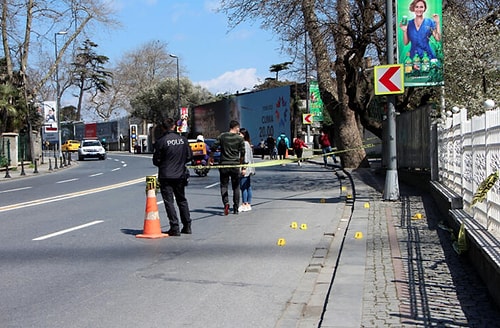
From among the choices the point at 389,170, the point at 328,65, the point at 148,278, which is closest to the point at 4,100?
the point at 328,65

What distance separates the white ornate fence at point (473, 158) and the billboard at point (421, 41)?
330 centimetres

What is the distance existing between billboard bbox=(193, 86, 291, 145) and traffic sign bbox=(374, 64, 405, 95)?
35960 mm

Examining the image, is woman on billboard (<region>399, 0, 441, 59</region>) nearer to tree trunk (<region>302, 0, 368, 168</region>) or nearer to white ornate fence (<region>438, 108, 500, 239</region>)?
white ornate fence (<region>438, 108, 500, 239</region>)

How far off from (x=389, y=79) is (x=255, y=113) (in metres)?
42.8

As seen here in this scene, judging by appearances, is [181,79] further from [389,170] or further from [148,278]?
[148,278]

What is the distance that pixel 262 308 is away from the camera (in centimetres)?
616

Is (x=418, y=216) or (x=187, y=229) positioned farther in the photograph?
(x=418, y=216)

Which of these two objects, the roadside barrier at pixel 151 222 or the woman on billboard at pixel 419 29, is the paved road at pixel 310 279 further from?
the woman on billboard at pixel 419 29

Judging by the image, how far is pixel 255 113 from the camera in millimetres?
56406

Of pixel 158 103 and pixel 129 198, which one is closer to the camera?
pixel 129 198

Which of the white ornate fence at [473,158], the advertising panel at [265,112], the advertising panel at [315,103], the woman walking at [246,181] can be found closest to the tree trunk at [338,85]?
the woman walking at [246,181]

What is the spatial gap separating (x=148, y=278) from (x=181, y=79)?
251 ft

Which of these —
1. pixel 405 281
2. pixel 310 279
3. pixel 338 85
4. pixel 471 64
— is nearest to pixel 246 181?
pixel 310 279

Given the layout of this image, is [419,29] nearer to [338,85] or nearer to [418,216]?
[418,216]
